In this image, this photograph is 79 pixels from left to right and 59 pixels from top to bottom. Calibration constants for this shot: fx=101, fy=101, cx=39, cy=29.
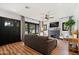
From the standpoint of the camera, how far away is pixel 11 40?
2.48 meters

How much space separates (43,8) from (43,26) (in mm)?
428

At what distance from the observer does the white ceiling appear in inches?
92.4

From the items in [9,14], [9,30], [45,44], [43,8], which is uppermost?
[43,8]

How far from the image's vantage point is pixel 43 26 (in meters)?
2.46

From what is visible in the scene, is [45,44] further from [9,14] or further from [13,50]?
[9,14]

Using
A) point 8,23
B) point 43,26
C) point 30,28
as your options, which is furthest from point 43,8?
point 8,23

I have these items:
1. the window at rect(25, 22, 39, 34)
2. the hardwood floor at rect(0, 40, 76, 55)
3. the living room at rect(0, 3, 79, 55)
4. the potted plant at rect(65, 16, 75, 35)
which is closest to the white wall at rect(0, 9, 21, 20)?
the living room at rect(0, 3, 79, 55)

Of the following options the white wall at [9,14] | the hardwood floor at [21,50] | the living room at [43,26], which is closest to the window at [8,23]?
the living room at [43,26]

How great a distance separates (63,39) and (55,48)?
0.30 meters

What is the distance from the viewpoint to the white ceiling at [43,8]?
2.35 m

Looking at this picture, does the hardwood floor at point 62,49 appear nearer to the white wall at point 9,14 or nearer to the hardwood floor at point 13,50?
the hardwood floor at point 13,50

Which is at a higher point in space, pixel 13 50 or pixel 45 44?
pixel 45 44

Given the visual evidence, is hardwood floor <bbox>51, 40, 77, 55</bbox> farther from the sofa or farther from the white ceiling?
the white ceiling

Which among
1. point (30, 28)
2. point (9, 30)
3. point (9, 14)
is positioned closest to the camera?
point (9, 14)
